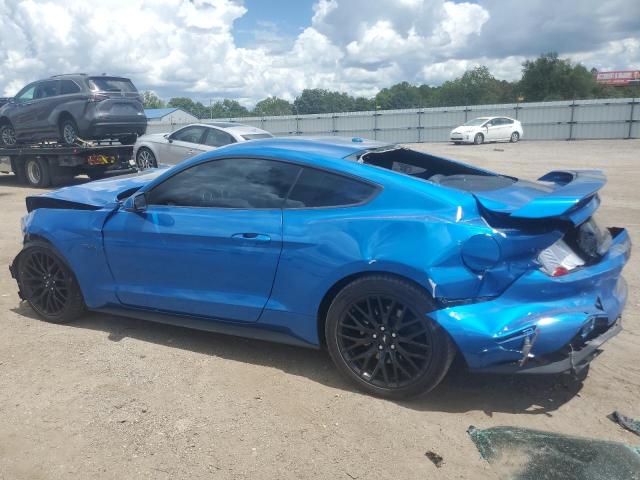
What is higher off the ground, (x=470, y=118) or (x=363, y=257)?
(x=363, y=257)

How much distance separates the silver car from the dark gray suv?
2.16 ft

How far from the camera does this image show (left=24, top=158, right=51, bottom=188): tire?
13.5 metres

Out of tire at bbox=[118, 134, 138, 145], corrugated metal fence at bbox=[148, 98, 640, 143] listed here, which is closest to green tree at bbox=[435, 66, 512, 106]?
corrugated metal fence at bbox=[148, 98, 640, 143]

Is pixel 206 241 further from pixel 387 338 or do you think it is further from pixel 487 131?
pixel 487 131

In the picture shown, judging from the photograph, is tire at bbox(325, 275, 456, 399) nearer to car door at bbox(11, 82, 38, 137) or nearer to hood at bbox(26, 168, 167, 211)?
hood at bbox(26, 168, 167, 211)

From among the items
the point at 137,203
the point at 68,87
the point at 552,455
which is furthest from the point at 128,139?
the point at 552,455

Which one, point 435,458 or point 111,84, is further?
point 111,84

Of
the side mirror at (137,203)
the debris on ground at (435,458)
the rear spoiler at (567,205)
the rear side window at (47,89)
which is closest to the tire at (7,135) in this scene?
the rear side window at (47,89)

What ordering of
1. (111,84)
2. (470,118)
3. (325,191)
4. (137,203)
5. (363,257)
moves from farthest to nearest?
(470,118), (111,84), (137,203), (325,191), (363,257)

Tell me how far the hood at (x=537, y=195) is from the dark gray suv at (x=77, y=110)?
10.7 meters

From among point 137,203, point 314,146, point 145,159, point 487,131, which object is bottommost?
point 487,131

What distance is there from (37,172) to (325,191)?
12734 millimetres

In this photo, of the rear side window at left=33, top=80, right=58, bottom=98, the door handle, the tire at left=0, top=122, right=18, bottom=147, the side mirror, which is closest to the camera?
the door handle

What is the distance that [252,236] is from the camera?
3.59 metres
